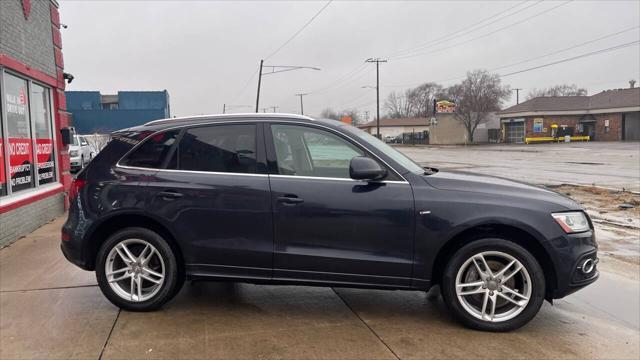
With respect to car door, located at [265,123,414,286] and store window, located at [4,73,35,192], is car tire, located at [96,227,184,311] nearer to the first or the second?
car door, located at [265,123,414,286]

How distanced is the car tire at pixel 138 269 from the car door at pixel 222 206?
181mm

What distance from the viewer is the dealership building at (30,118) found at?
Answer: 6973 mm

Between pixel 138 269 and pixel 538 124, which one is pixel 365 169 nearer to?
pixel 138 269

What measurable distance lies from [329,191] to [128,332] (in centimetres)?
193

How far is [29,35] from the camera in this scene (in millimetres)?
7957

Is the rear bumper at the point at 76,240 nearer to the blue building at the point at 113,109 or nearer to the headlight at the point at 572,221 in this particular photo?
the headlight at the point at 572,221

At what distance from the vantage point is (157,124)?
438cm

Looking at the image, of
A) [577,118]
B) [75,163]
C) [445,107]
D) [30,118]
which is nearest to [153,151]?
[30,118]

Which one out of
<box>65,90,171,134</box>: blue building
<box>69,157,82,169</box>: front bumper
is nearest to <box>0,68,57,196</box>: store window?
<box>69,157,82,169</box>: front bumper

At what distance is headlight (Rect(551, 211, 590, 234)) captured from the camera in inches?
146

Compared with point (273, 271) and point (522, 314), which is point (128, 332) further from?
point (522, 314)

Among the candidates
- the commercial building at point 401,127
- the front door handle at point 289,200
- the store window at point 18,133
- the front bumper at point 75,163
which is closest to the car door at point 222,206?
the front door handle at point 289,200

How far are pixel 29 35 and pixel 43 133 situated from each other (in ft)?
5.82

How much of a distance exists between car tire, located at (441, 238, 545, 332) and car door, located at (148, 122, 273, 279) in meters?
1.52
